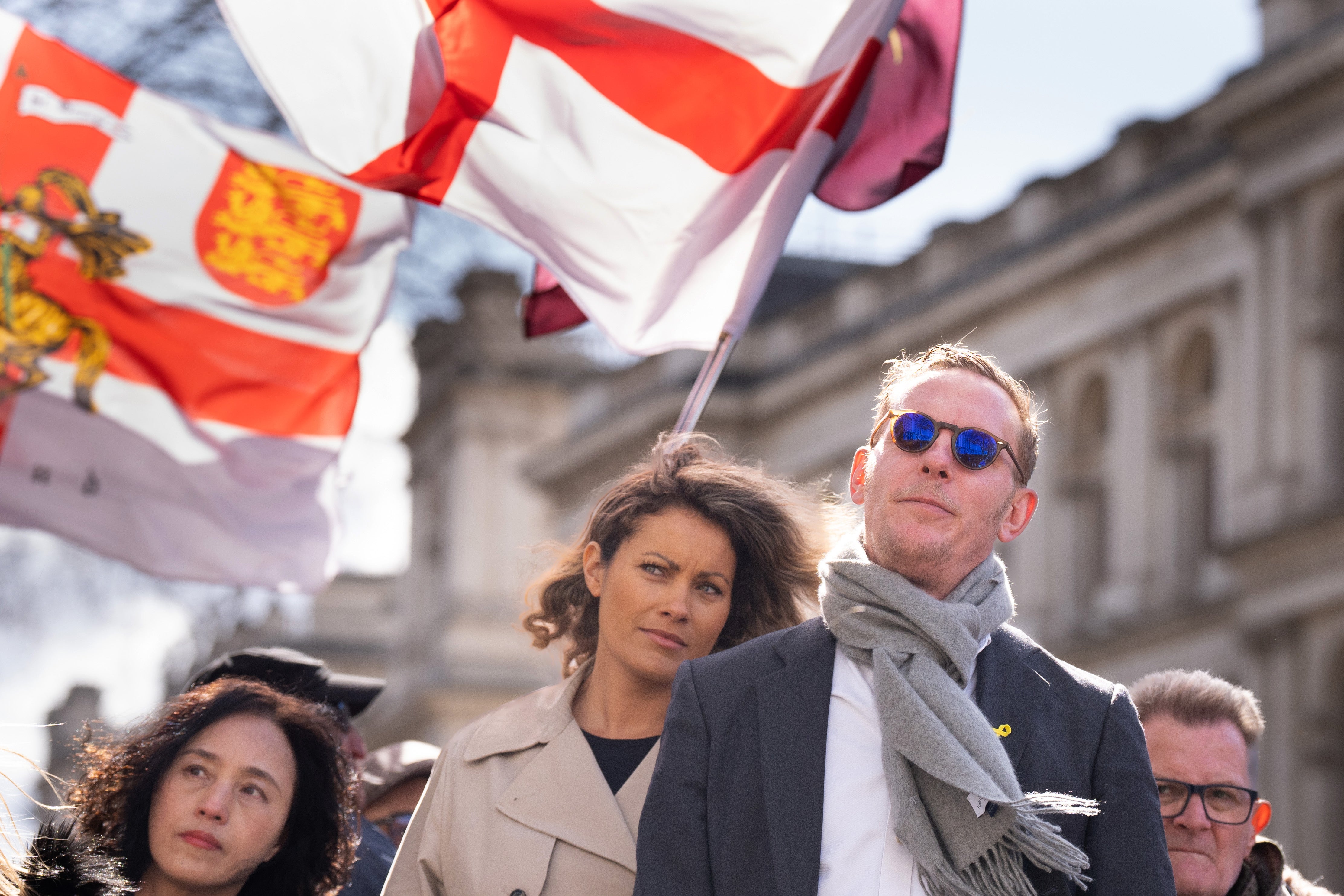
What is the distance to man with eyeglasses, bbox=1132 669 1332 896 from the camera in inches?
194

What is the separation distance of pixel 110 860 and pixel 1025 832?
203 cm

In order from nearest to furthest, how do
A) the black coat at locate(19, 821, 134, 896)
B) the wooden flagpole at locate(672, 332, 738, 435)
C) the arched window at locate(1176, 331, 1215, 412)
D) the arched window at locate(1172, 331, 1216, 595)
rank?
the black coat at locate(19, 821, 134, 896) → the wooden flagpole at locate(672, 332, 738, 435) → the arched window at locate(1172, 331, 1216, 595) → the arched window at locate(1176, 331, 1215, 412)

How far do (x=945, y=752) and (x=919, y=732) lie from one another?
0.06 metres

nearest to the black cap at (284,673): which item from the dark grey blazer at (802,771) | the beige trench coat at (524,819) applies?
the beige trench coat at (524,819)

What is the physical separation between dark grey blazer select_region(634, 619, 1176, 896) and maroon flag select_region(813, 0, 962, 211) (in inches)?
123

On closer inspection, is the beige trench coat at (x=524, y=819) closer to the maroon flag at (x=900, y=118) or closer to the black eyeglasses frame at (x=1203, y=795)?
the black eyeglasses frame at (x=1203, y=795)

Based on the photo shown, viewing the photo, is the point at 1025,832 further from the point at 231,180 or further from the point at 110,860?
the point at 231,180

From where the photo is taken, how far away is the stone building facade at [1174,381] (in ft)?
90.4

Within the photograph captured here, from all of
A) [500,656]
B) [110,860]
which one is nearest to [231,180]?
[110,860]

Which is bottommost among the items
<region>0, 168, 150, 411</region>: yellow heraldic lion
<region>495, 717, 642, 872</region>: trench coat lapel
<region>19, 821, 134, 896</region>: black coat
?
<region>19, 821, 134, 896</region>: black coat

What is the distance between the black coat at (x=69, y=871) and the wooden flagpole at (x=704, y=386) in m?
1.60

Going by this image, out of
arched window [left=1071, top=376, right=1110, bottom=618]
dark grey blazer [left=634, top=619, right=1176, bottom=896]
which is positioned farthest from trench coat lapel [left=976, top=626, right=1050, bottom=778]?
arched window [left=1071, top=376, right=1110, bottom=618]

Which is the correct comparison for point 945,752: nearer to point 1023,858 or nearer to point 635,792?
point 1023,858

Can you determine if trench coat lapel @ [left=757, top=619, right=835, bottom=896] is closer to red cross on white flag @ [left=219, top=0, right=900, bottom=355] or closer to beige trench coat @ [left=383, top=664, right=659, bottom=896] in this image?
beige trench coat @ [left=383, top=664, right=659, bottom=896]
